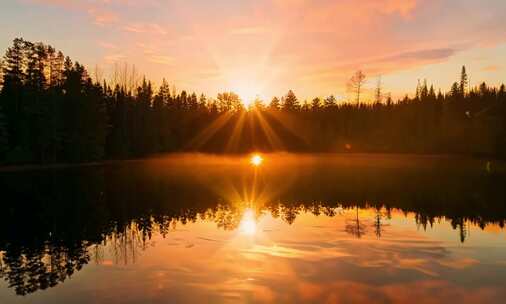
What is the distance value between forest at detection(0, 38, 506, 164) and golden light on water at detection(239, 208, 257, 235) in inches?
2012

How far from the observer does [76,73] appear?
80.0m

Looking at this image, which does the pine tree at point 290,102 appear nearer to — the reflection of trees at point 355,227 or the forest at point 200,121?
the forest at point 200,121

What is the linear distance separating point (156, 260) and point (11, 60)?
7304 cm

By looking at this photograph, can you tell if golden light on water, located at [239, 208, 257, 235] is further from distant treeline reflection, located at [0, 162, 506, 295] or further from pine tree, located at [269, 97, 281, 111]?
pine tree, located at [269, 97, 281, 111]

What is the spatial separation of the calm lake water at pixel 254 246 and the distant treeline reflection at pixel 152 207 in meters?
0.12

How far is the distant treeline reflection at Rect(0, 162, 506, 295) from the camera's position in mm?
19312

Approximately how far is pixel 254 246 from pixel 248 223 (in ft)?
18.4

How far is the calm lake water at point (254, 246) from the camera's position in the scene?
1359cm

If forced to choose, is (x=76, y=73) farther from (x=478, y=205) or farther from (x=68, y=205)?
(x=478, y=205)

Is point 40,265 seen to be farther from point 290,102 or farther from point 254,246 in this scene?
point 290,102

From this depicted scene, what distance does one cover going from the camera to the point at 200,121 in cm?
14250

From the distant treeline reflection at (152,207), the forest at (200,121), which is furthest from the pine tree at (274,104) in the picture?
the distant treeline reflection at (152,207)

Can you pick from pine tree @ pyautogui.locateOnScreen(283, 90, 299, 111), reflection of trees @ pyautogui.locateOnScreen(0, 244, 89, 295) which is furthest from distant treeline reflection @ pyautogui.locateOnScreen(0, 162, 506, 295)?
pine tree @ pyautogui.locateOnScreen(283, 90, 299, 111)

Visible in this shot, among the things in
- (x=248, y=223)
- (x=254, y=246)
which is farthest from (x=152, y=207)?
(x=254, y=246)
